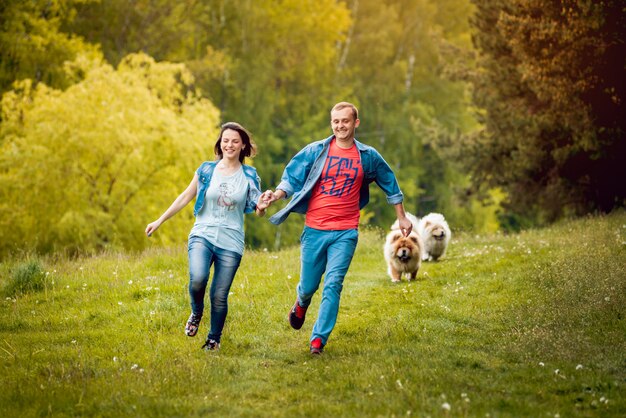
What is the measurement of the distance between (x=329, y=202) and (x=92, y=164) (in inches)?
867

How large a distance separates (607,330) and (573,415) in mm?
2755

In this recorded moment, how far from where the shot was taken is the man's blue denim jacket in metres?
7.86

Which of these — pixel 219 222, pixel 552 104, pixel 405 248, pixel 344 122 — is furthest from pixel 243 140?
pixel 552 104

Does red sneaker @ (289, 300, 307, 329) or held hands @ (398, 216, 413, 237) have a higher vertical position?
held hands @ (398, 216, 413, 237)

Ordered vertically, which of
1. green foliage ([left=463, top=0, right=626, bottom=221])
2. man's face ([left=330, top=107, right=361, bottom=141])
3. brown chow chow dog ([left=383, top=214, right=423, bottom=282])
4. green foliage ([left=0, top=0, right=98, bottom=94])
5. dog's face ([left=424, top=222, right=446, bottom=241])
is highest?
green foliage ([left=0, top=0, right=98, bottom=94])

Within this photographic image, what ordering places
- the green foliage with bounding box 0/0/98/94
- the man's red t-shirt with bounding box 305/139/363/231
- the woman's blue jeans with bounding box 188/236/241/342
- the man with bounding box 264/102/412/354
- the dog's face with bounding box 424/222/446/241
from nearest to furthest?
the woman's blue jeans with bounding box 188/236/241/342 → the man with bounding box 264/102/412/354 → the man's red t-shirt with bounding box 305/139/363/231 → the dog's face with bounding box 424/222/446/241 → the green foliage with bounding box 0/0/98/94

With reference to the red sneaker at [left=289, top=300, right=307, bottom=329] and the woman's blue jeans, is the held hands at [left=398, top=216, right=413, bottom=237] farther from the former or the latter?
the woman's blue jeans

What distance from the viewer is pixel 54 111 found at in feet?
91.1

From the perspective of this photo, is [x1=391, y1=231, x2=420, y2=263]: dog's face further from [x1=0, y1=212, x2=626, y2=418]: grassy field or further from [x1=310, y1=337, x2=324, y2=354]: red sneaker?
[x1=310, y1=337, x2=324, y2=354]: red sneaker

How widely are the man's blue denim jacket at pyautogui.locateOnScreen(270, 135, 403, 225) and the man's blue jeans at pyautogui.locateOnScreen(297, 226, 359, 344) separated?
1.05 ft

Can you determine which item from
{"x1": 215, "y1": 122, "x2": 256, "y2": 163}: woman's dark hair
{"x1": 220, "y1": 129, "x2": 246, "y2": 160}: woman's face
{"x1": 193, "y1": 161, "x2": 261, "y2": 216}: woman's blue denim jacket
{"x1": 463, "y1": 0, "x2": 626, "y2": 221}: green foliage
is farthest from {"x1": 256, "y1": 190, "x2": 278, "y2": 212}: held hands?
{"x1": 463, "y1": 0, "x2": 626, "y2": 221}: green foliage

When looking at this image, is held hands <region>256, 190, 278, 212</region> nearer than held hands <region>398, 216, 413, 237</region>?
Yes

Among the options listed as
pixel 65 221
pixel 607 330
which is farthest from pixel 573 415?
pixel 65 221

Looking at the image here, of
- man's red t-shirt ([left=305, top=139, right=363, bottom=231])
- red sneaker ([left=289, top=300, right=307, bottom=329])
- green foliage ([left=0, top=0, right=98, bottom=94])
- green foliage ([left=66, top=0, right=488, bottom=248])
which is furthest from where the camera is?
green foliage ([left=66, top=0, right=488, bottom=248])
